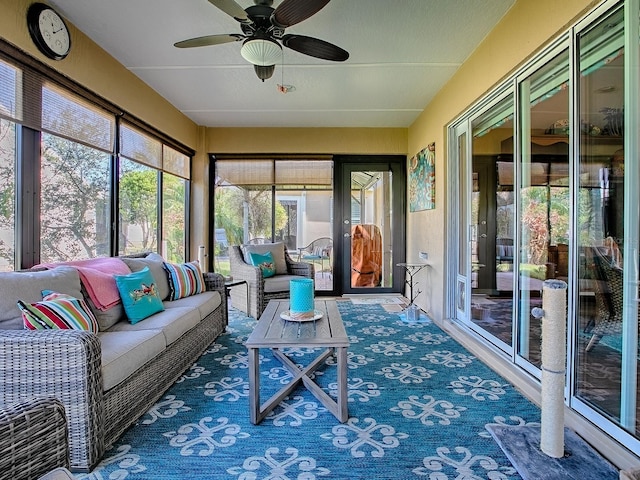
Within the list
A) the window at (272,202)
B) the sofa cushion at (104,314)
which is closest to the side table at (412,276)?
the window at (272,202)

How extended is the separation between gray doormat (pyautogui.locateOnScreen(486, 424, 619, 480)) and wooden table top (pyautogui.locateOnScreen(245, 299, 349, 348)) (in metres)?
0.93

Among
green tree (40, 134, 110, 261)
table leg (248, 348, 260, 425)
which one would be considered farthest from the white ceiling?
table leg (248, 348, 260, 425)

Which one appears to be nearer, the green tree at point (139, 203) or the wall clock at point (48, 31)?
the wall clock at point (48, 31)

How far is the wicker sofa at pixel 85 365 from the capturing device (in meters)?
1.52

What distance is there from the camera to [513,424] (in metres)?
1.90

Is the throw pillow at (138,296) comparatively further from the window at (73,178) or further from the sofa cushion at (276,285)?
the sofa cushion at (276,285)

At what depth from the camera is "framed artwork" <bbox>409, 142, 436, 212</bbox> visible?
4.18 meters

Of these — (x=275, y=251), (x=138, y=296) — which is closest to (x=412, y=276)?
(x=275, y=251)

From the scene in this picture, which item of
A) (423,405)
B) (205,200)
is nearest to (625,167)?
(423,405)

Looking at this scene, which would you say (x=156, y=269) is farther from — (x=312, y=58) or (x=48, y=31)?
(x=312, y=58)

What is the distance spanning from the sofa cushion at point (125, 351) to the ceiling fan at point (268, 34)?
76.6 inches

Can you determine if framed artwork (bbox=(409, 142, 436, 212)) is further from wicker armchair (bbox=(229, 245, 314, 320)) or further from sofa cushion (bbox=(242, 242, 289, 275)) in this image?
sofa cushion (bbox=(242, 242, 289, 275))

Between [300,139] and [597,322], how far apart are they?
4.41 meters

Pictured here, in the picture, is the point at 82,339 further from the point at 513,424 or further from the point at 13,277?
the point at 513,424
